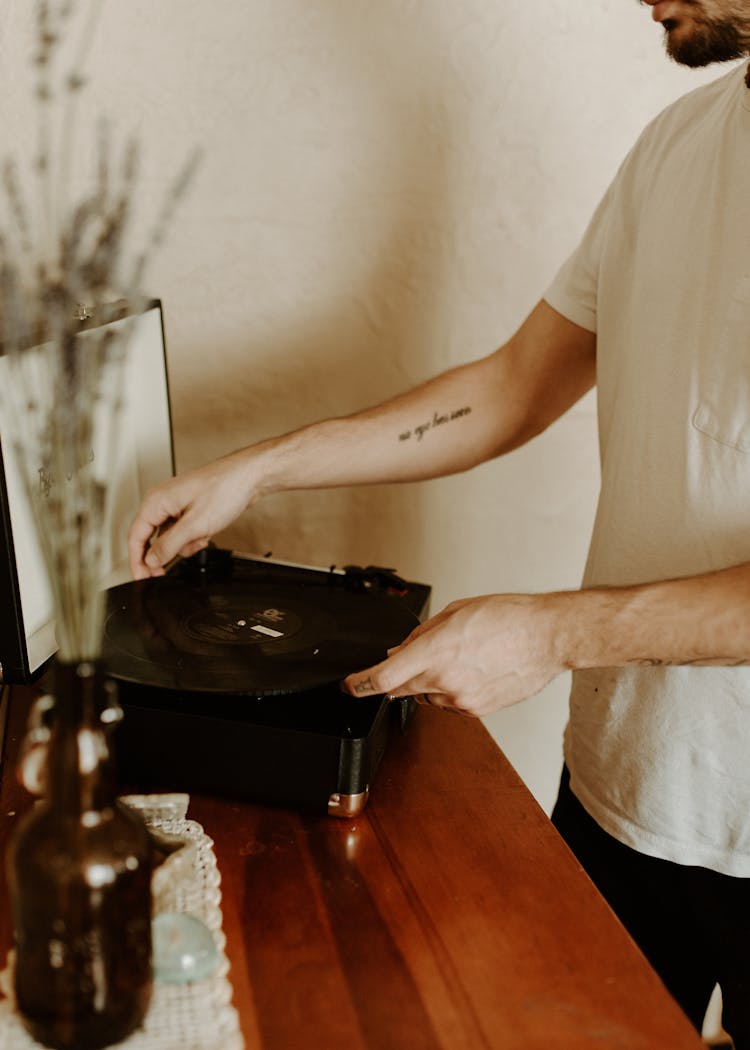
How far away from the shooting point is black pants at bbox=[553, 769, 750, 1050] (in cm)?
107

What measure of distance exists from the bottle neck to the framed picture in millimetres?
354

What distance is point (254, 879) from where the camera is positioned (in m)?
0.87

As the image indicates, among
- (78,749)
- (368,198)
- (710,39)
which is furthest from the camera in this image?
(368,198)

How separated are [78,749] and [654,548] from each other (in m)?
0.69

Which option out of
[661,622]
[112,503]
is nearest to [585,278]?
[661,622]

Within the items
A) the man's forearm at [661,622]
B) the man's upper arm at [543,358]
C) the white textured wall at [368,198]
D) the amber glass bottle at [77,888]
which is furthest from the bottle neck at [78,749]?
the white textured wall at [368,198]

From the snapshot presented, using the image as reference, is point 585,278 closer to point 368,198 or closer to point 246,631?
point 368,198

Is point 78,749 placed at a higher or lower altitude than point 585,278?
lower

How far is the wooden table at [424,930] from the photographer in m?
0.72

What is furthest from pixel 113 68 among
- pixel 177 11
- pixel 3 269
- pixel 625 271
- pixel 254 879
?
pixel 254 879

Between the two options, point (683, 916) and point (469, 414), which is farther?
point (469, 414)

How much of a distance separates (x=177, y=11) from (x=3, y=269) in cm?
95

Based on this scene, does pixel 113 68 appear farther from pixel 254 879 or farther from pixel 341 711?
pixel 254 879

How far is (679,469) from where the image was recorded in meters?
1.06
